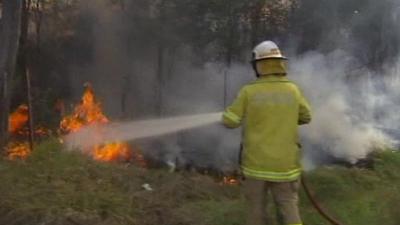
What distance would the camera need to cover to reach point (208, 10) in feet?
39.4

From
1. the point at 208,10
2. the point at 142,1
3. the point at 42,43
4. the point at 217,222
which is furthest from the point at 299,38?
the point at 217,222

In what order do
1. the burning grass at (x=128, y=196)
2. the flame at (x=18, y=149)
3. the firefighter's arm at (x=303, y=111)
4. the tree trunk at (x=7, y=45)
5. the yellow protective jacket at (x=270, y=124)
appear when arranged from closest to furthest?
the yellow protective jacket at (x=270, y=124)
the firefighter's arm at (x=303, y=111)
the burning grass at (x=128, y=196)
the flame at (x=18, y=149)
the tree trunk at (x=7, y=45)

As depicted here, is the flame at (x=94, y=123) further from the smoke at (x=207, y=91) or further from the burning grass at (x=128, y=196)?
the burning grass at (x=128, y=196)

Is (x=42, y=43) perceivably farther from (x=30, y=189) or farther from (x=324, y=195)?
(x=324, y=195)

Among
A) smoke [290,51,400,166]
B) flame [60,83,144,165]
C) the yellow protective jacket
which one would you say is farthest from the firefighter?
smoke [290,51,400,166]

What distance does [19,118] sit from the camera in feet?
35.7

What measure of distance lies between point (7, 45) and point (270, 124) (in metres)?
5.10

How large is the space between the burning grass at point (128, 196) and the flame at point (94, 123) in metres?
2.67

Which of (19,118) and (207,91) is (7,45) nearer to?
(19,118)

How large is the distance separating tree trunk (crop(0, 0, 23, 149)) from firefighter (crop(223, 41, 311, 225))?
4.76 metres

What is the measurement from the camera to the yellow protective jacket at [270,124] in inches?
195

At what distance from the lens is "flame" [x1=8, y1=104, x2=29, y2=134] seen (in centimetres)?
1070

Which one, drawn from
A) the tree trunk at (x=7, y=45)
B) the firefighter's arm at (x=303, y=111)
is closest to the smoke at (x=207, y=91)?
the tree trunk at (x=7, y=45)

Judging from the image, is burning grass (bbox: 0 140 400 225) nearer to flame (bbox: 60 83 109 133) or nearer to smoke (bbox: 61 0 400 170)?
flame (bbox: 60 83 109 133)
